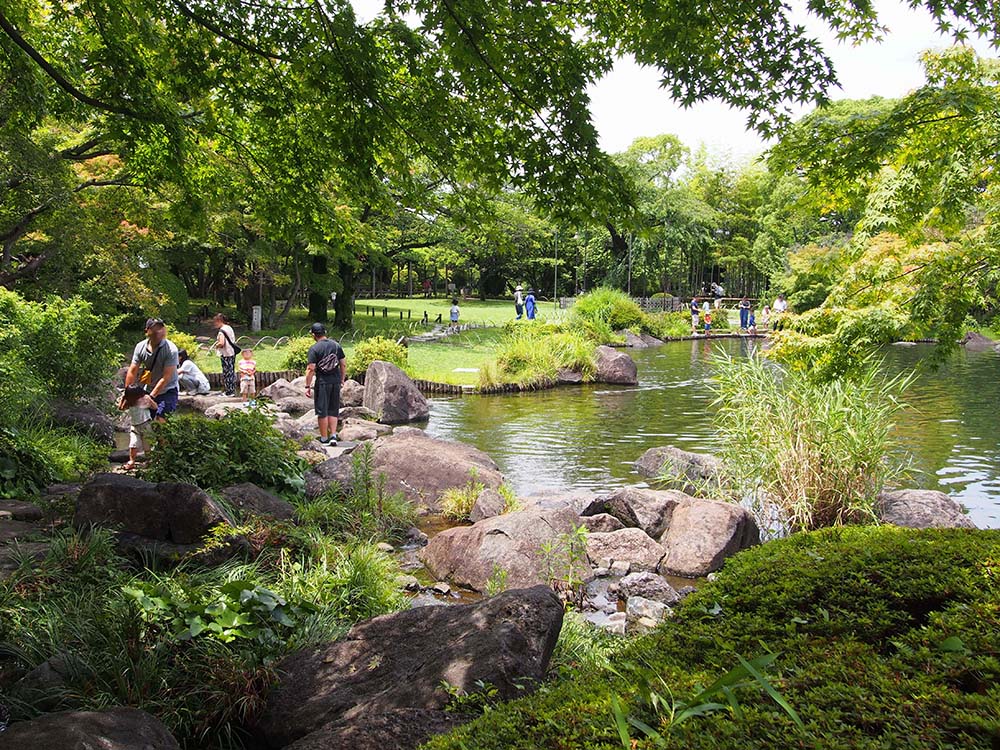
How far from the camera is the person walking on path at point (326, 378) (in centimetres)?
1202

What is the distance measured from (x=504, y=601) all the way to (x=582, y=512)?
5122mm

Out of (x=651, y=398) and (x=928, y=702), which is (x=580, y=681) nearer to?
(x=928, y=702)

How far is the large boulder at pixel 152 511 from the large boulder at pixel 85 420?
586 cm

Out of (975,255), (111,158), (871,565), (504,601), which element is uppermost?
(111,158)

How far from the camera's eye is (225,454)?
7.32 meters

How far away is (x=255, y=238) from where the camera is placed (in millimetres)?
27000

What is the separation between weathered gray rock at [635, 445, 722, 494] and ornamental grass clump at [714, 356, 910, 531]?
3.54ft

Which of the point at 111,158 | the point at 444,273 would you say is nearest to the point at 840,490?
the point at 111,158

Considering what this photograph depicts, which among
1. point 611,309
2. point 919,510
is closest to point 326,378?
point 919,510

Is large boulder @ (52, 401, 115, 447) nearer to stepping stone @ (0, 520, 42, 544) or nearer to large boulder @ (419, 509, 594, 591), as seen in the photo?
stepping stone @ (0, 520, 42, 544)

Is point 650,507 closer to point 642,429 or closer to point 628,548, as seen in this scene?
point 628,548

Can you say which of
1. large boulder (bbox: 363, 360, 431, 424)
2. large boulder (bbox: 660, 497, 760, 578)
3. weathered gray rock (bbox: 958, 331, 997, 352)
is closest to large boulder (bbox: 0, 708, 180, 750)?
large boulder (bbox: 660, 497, 760, 578)

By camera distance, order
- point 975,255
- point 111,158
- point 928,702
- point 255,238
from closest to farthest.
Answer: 1. point 928,702
2. point 975,255
3. point 111,158
4. point 255,238

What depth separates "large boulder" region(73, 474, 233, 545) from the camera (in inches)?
217
